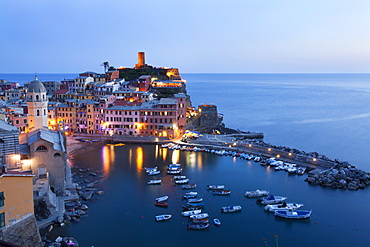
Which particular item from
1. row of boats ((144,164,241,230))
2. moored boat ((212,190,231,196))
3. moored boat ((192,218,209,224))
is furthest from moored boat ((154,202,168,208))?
moored boat ((212,190,231,196))

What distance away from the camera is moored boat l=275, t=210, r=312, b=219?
26938 millimetres

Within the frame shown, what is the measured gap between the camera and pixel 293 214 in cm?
2695

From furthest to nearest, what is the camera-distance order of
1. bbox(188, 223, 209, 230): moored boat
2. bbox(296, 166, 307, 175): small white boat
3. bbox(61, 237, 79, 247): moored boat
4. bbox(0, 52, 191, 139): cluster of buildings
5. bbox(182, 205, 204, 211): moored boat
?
bbox(0, 52, 191, 139): cluster of buildings, bbox(296, 166, 307, 175): small white boat, bbox(182, 205, 204, 211): moored boat, bbox(188, 223, 209, 230): moored boat, bbox(61, 237, 79, 247): moored boat

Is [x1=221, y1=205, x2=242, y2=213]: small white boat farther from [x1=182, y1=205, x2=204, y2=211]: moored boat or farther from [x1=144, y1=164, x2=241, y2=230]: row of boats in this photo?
[x1=182, y1=205, x2=204, y2=211]: moored boat

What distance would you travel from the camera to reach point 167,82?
256ft

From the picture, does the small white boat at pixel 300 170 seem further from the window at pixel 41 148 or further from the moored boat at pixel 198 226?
the window at pixel 41 148

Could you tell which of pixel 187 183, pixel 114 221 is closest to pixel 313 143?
pixel 187 183

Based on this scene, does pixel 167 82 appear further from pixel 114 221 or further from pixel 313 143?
pixel 114 221

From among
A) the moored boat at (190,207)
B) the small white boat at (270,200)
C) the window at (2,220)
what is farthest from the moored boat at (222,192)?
the window at (2,220)

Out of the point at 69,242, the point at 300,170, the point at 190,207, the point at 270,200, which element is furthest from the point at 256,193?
the point at 69,242

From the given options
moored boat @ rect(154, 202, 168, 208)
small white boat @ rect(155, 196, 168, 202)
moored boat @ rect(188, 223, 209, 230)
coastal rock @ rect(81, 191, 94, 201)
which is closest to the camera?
moored boat @ rect(188, 223, 209, 230)

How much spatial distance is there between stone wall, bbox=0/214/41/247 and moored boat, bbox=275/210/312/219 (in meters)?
18.2

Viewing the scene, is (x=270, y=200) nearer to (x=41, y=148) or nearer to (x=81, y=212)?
(x=81, y=212)

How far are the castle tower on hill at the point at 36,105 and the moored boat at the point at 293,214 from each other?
27.9 meters
